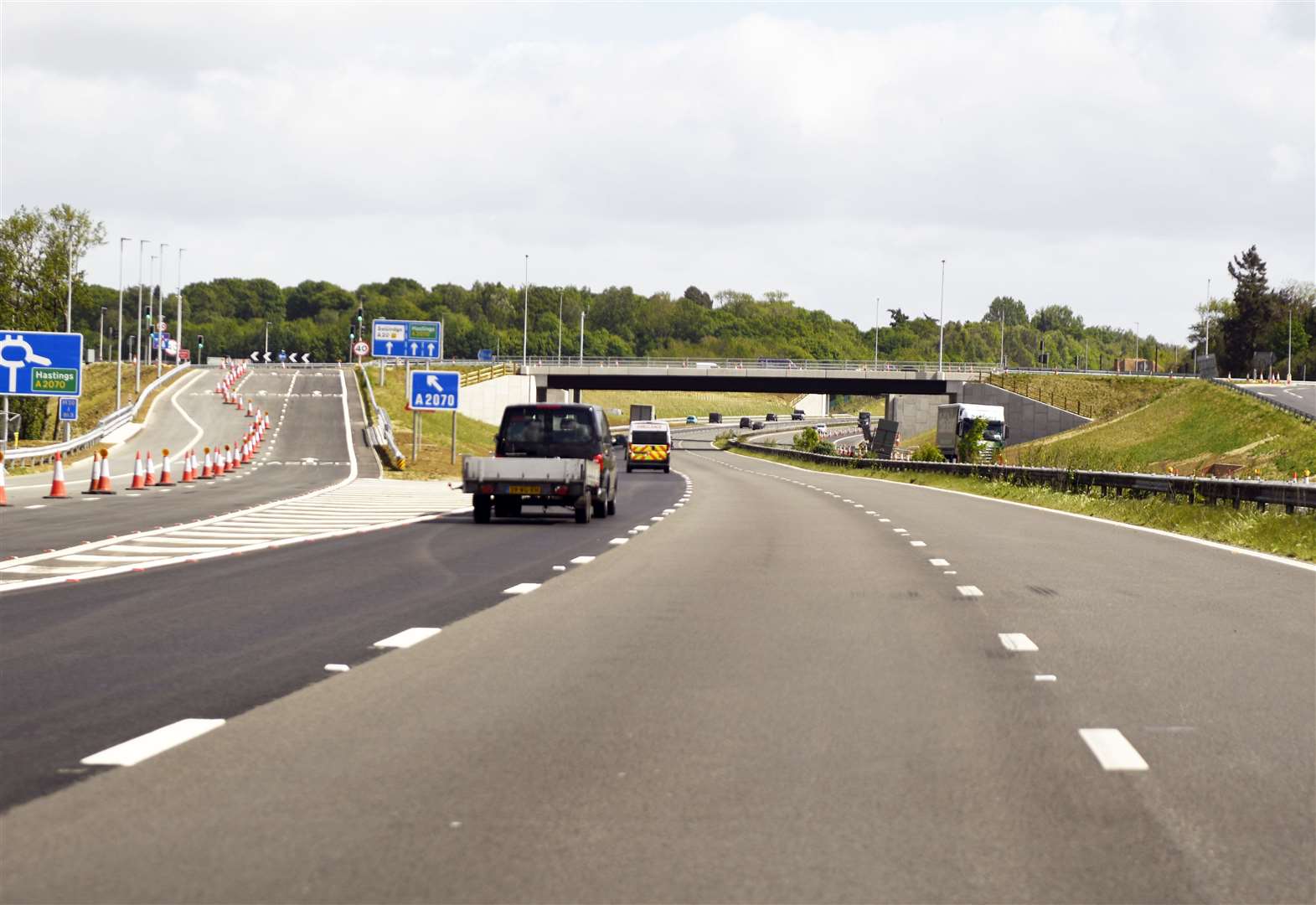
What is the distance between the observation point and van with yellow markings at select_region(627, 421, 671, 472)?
227ft

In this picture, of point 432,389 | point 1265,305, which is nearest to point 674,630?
point 432,389

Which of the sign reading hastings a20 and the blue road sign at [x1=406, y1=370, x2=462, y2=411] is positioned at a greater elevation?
the sign reading hastings a20

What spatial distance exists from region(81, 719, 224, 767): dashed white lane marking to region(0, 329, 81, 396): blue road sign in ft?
118

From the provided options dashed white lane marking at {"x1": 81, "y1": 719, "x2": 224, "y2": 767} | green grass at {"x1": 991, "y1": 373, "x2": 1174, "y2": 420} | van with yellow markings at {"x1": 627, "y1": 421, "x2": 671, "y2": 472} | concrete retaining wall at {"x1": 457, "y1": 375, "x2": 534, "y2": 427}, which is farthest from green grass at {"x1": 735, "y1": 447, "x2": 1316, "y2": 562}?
green grass at {"x1": 991, "y1": 373, "x2": 1174, "y2": 420}

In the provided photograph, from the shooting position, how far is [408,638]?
34.6 feet

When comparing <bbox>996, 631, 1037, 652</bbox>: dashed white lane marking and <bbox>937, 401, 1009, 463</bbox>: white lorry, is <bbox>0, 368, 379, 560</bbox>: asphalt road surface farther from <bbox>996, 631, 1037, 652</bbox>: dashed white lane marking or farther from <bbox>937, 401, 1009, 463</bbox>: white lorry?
<bbox>937, 401, 1009, 463</bbox>: white lorry

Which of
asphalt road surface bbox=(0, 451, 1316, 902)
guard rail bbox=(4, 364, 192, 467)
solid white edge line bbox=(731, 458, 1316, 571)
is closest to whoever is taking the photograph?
asphalt road surface bbox=(0, 451, 1316, 902)

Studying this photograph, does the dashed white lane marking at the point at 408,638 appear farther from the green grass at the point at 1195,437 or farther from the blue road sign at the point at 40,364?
the green grass at the point at 1195,437

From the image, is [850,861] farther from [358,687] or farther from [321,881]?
[358,687]

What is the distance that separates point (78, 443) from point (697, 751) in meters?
52.7

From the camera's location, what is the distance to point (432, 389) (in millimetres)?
54094

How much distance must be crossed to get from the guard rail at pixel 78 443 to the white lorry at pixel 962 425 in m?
37.2

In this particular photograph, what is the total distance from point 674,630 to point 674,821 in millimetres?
5579

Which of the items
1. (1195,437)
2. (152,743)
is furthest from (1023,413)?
(152,743)
